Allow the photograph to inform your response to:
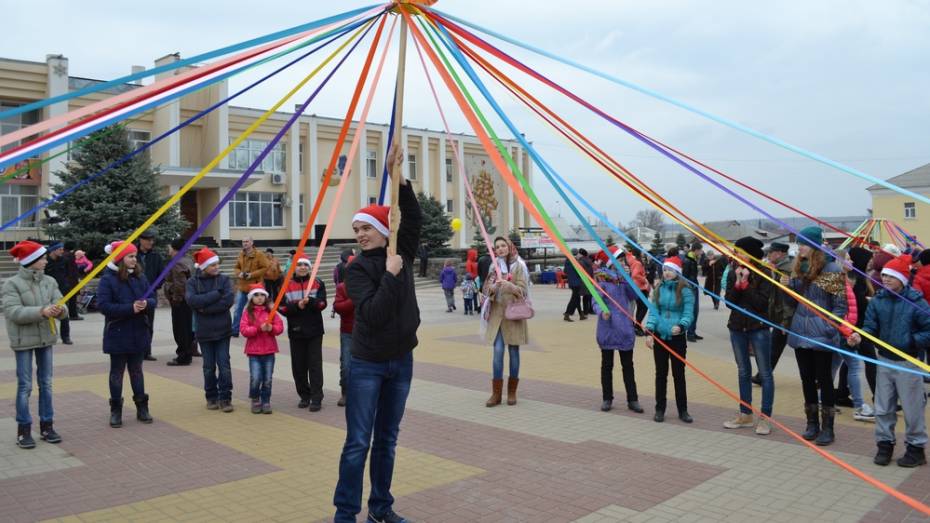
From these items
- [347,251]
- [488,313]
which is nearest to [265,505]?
[488,313]

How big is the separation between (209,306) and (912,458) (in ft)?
24.0

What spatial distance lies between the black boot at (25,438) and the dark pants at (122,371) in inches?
34.8

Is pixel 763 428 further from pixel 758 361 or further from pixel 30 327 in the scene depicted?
pixel 30 327

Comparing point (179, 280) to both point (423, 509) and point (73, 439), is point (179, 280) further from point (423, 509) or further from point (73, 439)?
point (423, 509)

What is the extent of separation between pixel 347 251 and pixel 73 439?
4718 mm

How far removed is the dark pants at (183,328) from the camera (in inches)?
443

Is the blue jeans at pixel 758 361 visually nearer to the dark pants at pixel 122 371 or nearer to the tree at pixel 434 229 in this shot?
the dark pants at pixel 122 371

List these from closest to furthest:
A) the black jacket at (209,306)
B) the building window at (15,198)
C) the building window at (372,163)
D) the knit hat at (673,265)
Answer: the knit hat at (673,265)
the black jacket at (209,306)
the building window at (15,198)
the building window at (372,163)

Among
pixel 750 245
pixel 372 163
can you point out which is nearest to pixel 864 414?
pixel 750 245

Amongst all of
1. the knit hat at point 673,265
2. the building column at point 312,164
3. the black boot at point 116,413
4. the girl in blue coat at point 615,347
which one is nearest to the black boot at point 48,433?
the black boot at point 116,413

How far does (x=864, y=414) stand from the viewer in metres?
7.64

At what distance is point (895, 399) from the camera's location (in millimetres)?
6027

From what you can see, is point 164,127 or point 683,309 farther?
point 164,127

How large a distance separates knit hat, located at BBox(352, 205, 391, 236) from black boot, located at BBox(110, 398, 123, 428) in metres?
4.50
